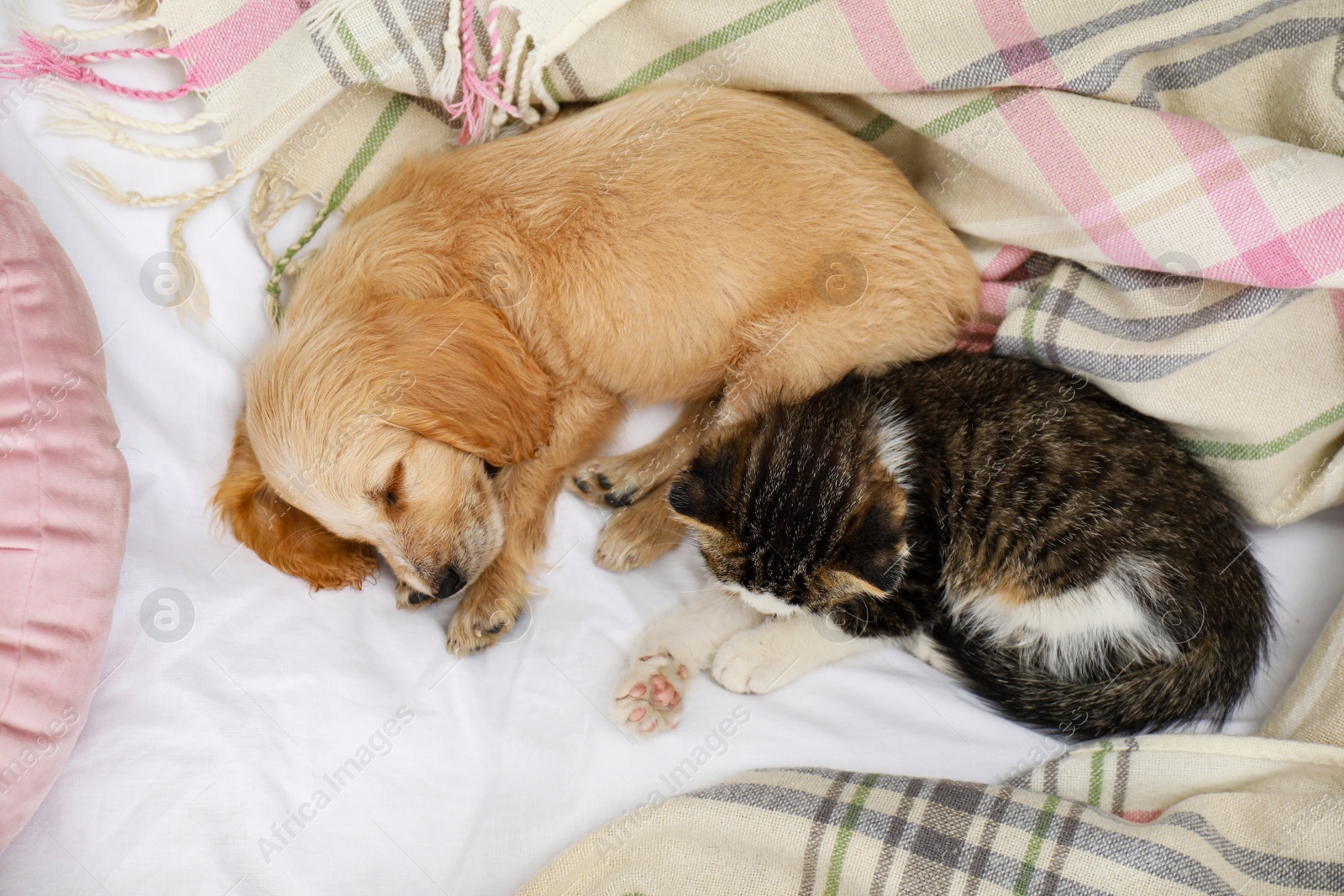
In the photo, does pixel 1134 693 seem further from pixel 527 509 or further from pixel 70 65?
pixel 70 65

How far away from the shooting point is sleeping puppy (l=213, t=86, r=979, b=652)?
5.99 ft

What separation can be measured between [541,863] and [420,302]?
118 centimetres

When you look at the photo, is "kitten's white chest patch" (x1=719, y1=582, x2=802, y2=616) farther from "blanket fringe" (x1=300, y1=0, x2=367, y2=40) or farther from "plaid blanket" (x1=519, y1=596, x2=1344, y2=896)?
"blanket fringe" (x1=300, y1=0, x2=367, y2=40)

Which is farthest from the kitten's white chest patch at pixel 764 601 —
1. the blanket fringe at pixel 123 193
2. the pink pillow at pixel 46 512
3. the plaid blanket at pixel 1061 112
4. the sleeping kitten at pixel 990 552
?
the blanket fringe at pixel 123 193

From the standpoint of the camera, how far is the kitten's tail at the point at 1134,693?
1730 mm

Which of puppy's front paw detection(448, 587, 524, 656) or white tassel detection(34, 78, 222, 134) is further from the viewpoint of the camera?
puppy's front paw detection(448, 587, 524, 656)

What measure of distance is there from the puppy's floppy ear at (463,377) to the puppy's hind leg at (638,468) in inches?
11.7

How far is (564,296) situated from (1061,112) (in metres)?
1.14

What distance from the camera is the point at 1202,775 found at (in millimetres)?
1682

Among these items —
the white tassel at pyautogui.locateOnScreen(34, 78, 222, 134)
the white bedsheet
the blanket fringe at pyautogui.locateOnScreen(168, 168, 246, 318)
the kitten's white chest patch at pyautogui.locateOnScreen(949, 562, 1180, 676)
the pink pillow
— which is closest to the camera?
the pink pillow

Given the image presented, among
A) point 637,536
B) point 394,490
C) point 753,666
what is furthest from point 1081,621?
point 394,490

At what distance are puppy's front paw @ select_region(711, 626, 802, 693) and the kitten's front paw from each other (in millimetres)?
104

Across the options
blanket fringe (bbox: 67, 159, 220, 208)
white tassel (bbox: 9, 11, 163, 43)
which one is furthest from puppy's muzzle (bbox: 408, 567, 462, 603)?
white tassel (bbox: 9, 11, 163, 43)

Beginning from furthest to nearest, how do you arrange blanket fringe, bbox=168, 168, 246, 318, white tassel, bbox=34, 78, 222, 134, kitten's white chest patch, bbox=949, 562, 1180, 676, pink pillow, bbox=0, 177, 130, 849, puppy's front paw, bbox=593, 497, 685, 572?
puppy's front paw, bbox=593, 497, 685, 572 < blanket fringe, bbox=168, 168, 246, 318 < white tassel, bbox=34, 78, 222, 134 < kitten's white chest patch, bbox=949, 562, 1180, 676 < pink pillow, bbox=0, 177, 130, 849
